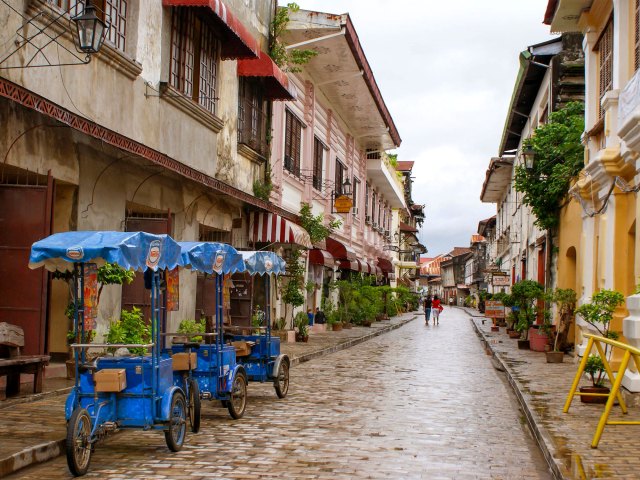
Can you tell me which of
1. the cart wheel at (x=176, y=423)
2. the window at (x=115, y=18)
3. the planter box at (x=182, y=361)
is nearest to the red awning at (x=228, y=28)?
the window at (x=115, y=18)

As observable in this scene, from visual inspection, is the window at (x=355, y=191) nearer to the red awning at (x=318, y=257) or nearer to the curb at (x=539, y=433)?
the red awning at (x=318, y=257)

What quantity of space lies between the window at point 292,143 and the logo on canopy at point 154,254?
15750 mm

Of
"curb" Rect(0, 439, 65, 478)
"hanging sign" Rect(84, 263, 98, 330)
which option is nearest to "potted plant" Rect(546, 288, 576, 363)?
Answer: "hanging sign" Rect(84, 263, 98, 330)

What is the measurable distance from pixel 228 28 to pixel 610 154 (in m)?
7.47

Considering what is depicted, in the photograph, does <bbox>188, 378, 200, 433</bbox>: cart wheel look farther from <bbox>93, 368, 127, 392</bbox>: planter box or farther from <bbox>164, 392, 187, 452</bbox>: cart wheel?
<bbox>93, 368, 127, 392</bbox>: planter box

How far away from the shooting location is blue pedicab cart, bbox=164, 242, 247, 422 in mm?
8922

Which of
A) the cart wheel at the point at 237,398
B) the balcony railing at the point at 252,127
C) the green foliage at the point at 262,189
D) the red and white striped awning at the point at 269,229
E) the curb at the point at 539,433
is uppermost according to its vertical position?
the balcony railing at the point at 252,127

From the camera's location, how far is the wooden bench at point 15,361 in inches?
374

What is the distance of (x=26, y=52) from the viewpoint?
10.2 m

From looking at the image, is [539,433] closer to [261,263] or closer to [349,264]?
[261,263]

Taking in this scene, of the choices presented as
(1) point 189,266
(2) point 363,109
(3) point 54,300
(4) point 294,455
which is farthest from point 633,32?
(2) point 363,109

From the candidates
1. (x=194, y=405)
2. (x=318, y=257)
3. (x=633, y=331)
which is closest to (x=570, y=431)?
(x=633, y=331)

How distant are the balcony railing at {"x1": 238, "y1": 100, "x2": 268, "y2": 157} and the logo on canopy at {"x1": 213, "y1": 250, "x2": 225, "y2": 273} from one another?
9.74 meters

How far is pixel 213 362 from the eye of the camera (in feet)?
31.4
